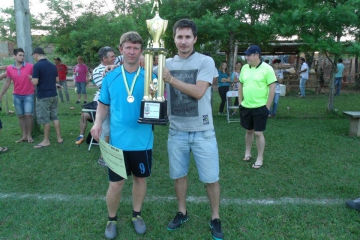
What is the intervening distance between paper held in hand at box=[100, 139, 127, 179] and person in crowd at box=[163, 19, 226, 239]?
0.57m

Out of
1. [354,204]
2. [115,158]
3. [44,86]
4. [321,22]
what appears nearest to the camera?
[115,158]

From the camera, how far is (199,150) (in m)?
2.91

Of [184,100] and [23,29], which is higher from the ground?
[23,29]

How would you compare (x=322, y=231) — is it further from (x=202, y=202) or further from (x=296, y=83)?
(x=296, y=83)

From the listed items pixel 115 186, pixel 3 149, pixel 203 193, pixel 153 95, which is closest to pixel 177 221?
pixel 115 186

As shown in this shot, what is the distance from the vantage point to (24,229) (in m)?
3.11

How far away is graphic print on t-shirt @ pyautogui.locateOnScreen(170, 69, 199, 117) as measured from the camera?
9.06ft

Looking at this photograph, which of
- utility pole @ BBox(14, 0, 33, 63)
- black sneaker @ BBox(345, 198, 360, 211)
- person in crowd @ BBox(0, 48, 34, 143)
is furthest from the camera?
utility pole @ BBox(14, 0, 33, 63)

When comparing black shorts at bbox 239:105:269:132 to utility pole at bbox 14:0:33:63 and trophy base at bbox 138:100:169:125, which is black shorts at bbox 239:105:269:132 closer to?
trophy base at bbox 138:100:169:125

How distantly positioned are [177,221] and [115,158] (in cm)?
102

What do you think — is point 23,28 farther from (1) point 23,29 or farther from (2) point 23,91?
(2) point 23,91

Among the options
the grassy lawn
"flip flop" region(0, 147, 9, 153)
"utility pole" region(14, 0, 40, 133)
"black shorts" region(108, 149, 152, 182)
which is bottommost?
the grassy lawn

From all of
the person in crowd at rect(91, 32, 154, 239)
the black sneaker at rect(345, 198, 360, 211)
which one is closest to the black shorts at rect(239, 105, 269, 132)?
the black sneaker at rect(345, 198, 360, 211)

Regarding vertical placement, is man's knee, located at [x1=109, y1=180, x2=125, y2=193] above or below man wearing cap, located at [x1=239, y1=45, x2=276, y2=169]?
below
